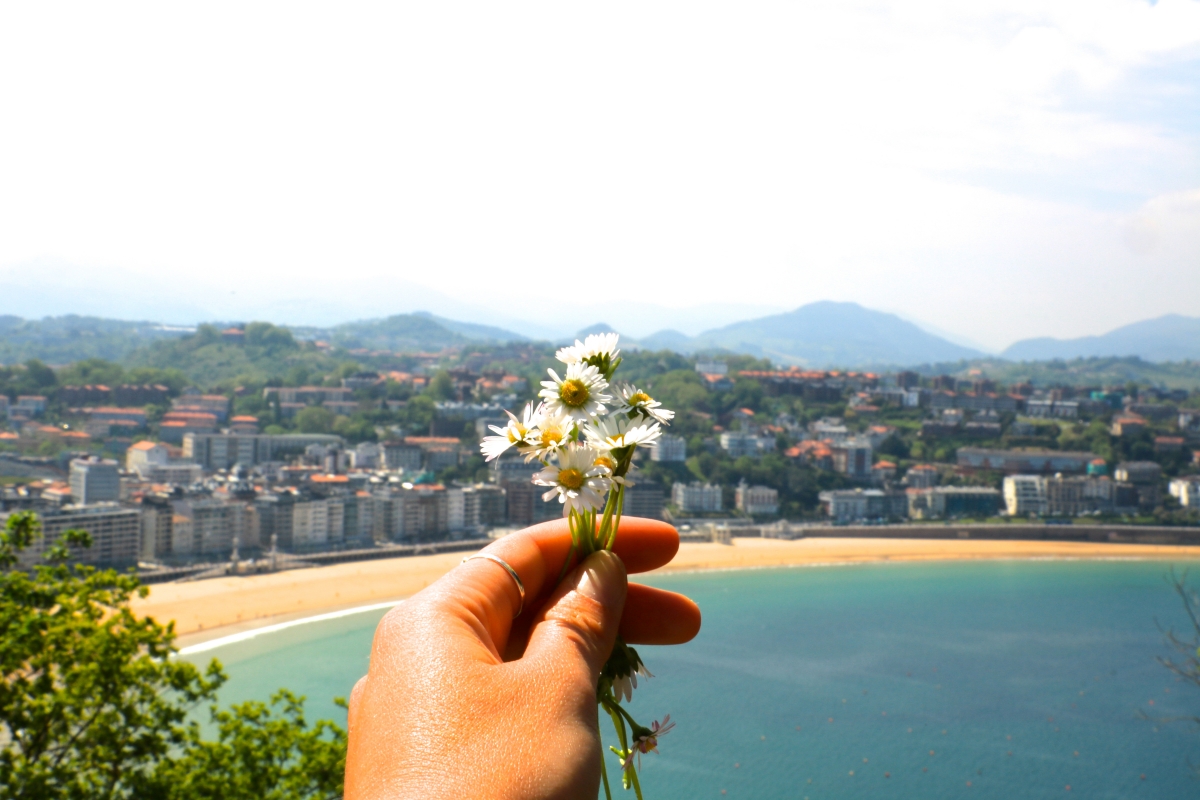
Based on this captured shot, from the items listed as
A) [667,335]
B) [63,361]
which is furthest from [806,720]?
[667,335]

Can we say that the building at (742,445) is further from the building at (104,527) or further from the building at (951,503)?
the building at (104,527)

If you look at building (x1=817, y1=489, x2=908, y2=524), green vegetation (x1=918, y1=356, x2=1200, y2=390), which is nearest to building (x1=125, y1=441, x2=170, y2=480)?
building (x1=817, y1=489, x2=908, y2=524)

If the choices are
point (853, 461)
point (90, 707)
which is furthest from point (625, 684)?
point (853, 461)

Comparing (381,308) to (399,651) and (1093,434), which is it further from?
(399,651)

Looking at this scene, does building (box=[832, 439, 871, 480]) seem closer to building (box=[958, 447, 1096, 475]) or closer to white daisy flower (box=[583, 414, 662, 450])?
building (box=[958, 447, 1096, 475])

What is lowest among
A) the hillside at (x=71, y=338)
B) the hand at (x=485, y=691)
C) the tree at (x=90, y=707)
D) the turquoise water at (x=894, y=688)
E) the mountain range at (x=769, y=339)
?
the turquoise water at (x=894, y=688)

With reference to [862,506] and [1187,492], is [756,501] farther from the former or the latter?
[1187,492]

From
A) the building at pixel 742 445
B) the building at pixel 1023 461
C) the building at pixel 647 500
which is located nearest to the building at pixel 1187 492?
the building at pixel 1023 461
